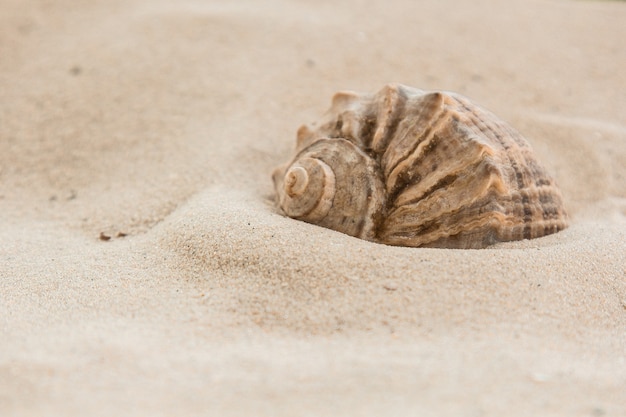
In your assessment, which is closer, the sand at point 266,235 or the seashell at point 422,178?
the sand at point 266,235

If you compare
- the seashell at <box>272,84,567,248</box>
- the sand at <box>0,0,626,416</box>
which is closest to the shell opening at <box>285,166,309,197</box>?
the seashell at <box>272,84,567,248</box>

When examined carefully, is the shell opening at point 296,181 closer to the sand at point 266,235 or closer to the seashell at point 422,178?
the seashell at point 422,178

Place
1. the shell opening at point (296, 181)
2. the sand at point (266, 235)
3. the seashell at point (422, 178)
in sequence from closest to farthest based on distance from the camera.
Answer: the sand at point (266, 235) → the seashell at point (422, 178) → the shell opening at point (296, 181)

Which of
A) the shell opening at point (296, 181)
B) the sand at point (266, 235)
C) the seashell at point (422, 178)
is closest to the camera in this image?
the sand at point (266, 235)

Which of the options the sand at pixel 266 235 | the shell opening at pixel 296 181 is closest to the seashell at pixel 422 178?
the shell opening at pixel 296 181

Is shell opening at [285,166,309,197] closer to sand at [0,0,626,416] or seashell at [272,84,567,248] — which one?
seashell at [272,84,567,248]
